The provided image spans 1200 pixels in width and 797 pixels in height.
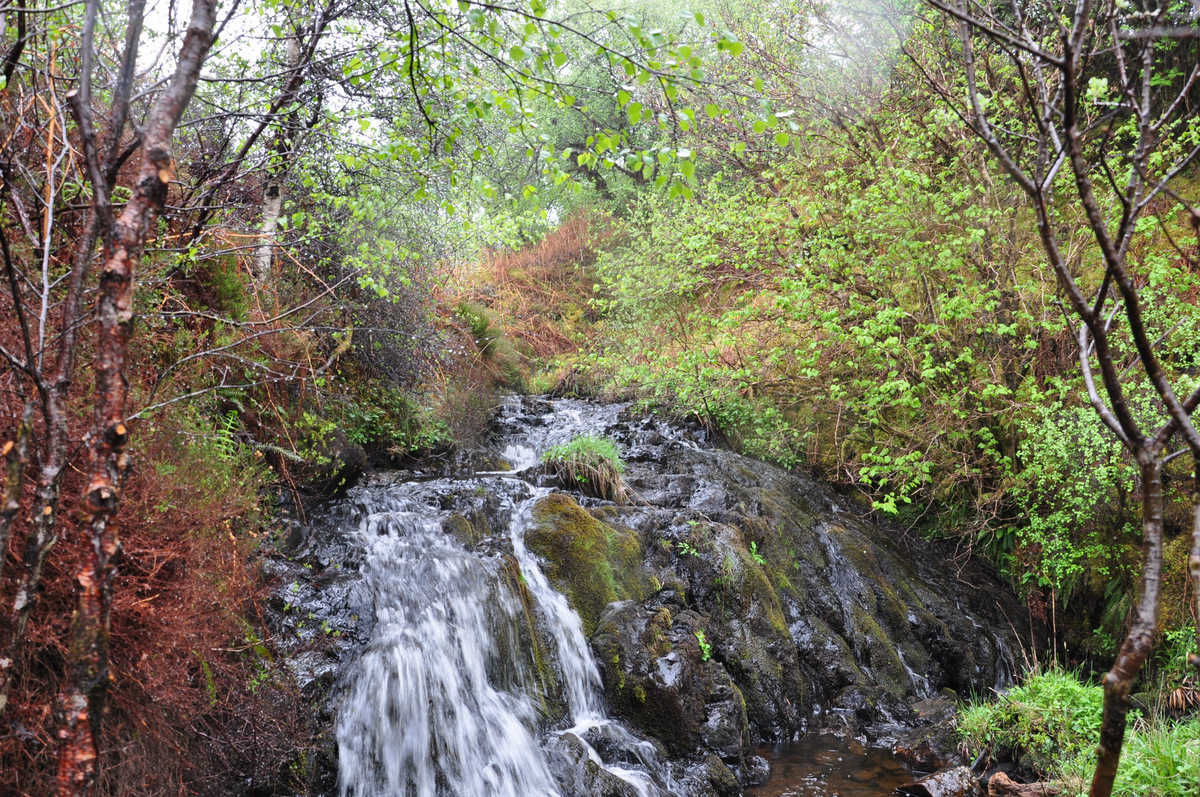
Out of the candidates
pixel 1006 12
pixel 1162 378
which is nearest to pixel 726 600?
pixel 1162 378

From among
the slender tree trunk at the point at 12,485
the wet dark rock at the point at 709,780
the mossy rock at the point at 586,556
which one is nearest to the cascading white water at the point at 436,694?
the mossy rock at the point at 586,556

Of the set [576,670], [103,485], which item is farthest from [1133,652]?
[576,670]

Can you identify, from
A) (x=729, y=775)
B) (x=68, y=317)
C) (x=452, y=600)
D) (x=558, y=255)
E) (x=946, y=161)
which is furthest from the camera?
(x=558, y=255)

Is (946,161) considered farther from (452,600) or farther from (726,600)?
(452,600)

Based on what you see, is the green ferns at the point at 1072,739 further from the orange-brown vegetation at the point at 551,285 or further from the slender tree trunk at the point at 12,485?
the orange-brown vegetation at the point at 551,285

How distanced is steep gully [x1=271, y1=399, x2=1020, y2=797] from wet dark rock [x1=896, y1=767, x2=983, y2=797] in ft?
0.99

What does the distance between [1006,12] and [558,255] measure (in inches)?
498

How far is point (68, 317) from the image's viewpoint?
7.03ft

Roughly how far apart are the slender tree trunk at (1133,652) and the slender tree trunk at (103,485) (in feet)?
8.24

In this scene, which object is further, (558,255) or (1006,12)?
(558,255)

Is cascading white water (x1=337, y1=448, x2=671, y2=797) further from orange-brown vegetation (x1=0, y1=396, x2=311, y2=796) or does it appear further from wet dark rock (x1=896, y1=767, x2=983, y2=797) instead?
wet dark rock (x1=896, y1=767, x2=983, y2=797)

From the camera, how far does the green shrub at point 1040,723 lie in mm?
4926

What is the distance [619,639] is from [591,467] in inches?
115

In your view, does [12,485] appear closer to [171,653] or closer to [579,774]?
[171,653]
